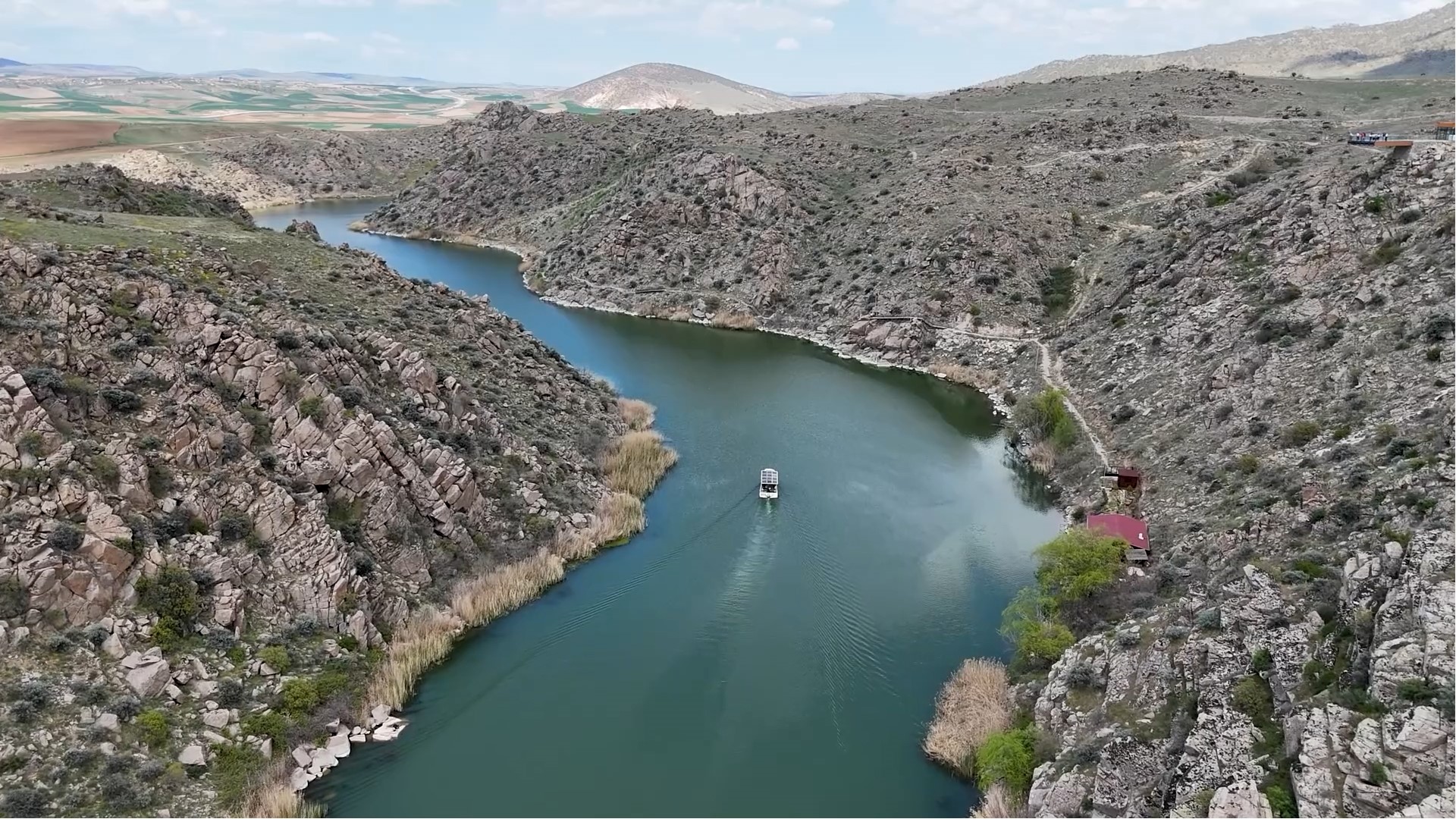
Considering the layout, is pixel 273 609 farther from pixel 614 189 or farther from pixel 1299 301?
pixel 614 189

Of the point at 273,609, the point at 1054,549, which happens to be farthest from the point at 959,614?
the point at 273,609

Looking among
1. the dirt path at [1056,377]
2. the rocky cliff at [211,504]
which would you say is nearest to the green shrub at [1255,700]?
the dirt path at [1056,377]

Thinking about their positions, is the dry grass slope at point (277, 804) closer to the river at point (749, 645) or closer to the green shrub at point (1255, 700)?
the river at point (749, 645)

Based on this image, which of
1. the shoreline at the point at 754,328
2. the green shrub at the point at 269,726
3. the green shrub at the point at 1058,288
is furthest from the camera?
the green shrub at the point at 1058,288

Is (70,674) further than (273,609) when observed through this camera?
No

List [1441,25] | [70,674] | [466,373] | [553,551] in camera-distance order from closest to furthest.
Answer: [70,674]
[553,551]
[466,373]
[1441,25]

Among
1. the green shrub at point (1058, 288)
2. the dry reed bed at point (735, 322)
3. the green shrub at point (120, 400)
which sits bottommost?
the dry reed bed at point (735, 322)

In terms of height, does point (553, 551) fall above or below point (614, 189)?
below
